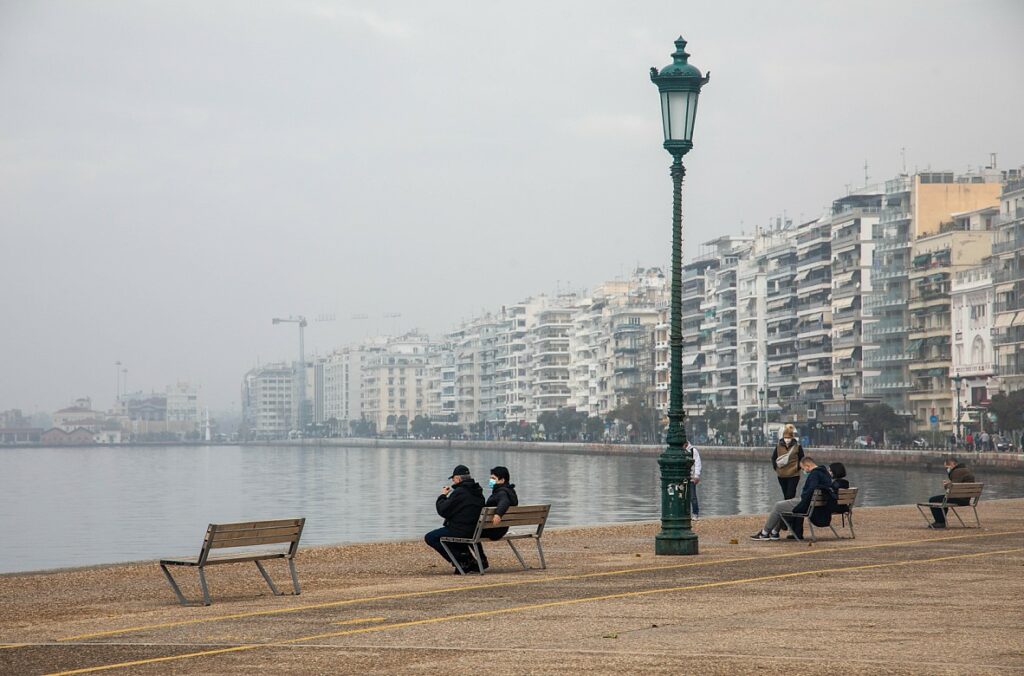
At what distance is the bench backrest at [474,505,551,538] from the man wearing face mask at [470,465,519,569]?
0.06 m

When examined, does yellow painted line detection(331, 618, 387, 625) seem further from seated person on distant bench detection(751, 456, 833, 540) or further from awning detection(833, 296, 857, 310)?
awning detection(833, 296, 857, 310)

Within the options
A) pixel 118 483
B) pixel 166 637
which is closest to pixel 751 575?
pixel 166 637

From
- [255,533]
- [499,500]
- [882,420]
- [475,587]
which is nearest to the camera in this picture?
[255,533]

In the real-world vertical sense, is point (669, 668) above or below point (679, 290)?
below

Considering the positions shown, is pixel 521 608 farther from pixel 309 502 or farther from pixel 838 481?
pixel 309 502

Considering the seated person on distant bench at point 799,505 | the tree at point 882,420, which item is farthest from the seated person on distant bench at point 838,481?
the tree at point 882,420

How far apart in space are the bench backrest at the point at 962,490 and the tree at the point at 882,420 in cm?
10024

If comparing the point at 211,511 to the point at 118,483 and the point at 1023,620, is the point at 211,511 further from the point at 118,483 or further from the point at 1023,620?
the point at 1023,620

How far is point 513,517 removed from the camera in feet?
61.4

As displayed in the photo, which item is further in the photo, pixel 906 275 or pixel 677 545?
pixel 906 275

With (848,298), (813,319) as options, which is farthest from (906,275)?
(813,319)

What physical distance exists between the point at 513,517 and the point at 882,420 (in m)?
111

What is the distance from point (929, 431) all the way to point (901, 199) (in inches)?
858

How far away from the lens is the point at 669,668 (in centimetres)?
1041
